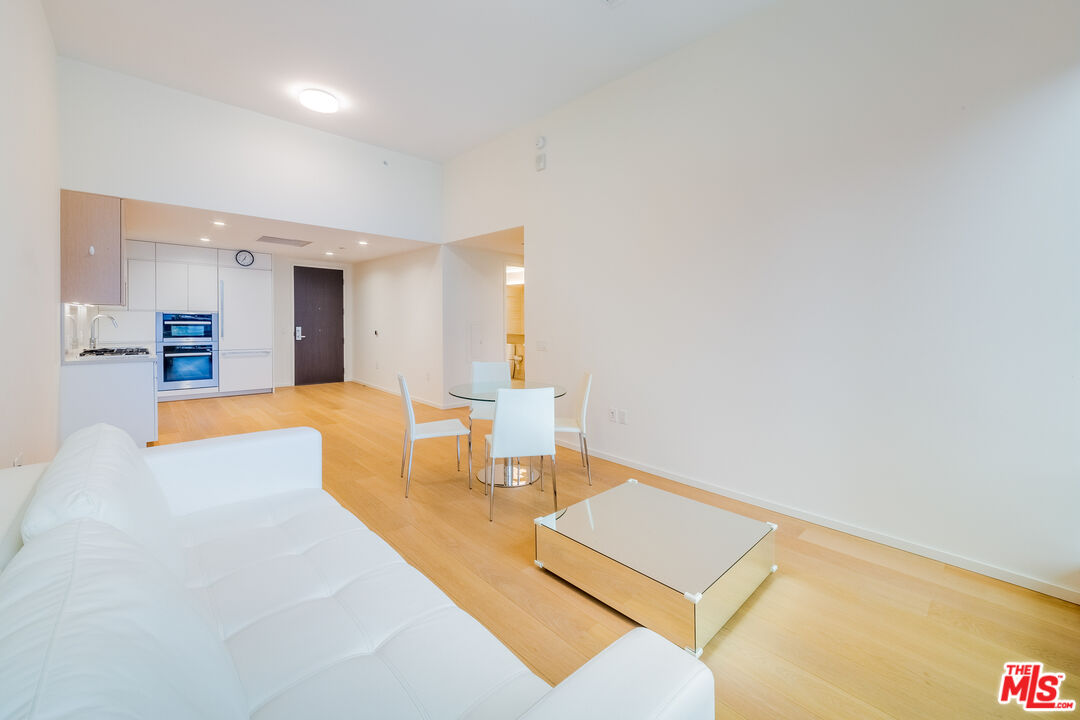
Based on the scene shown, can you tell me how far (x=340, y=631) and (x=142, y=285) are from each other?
7292 millimetres

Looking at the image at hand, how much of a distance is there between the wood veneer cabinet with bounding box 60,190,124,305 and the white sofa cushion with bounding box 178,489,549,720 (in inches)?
131

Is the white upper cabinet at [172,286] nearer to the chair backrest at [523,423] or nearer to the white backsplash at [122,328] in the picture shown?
the white backsplash at [122,328]

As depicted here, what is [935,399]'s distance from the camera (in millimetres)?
2436

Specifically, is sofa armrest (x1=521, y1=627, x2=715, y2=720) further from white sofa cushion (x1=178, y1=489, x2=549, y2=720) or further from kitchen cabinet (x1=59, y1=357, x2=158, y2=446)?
kitchen cabinet (x1=59, y1=357, x2=158, y2=446)

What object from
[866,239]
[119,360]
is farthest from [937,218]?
[119,360]

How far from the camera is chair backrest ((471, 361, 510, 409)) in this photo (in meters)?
4.20

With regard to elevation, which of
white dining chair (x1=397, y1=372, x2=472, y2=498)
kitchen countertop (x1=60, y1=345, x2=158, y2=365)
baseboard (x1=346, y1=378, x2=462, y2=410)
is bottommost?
baseboard (x1=346, y1=378, x2=462, y2=410)

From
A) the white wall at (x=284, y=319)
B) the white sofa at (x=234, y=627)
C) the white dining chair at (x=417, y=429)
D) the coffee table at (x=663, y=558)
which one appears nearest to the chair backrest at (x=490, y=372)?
the white dining chair at (x=417, y=429)

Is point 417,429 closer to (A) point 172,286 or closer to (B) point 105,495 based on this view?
(B) point 105,495

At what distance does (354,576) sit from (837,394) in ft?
9.28

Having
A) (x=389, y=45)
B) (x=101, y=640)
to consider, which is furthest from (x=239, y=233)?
(x=101, y=640)

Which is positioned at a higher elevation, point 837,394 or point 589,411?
point 837,394

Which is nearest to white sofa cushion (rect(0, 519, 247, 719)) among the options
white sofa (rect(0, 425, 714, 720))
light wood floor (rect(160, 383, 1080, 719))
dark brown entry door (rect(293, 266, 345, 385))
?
white sofa (rect(0, 425, 714, 720))

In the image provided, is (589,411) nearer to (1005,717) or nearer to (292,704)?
(1005,717)
